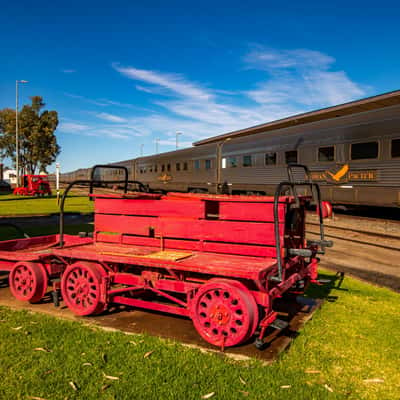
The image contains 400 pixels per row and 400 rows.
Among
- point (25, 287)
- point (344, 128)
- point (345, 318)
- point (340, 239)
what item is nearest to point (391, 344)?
point (345, 318)

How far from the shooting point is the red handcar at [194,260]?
3750mm

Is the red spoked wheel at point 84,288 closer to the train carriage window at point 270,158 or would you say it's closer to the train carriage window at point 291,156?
the train carriage window at point 291,156

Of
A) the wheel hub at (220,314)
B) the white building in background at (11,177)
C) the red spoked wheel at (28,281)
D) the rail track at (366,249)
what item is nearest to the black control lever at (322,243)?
the wheel hub at (220,314)

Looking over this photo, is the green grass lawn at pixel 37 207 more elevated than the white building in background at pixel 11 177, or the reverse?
the white building in background at pixel 11 177

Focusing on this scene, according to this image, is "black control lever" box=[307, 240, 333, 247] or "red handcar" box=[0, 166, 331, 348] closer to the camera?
"red handcar" box=[0, 166, 331, 348]

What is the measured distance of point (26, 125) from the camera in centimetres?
5956

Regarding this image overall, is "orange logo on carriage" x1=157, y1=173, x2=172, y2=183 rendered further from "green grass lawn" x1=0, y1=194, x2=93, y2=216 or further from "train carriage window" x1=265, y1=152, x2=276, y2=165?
"train carriage window" x1=265, y1=152, x2=276, y2=165

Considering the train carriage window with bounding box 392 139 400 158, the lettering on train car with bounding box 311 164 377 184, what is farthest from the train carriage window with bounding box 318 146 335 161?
the train carriage window with bounding box 392 139 400 158

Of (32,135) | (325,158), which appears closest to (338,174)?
(325,158)

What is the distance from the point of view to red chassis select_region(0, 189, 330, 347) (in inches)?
148

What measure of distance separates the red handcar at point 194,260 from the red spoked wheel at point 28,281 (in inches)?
0.6

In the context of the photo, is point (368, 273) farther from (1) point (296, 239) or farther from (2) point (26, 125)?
(2) point (26, 125)

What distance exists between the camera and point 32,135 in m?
59.3

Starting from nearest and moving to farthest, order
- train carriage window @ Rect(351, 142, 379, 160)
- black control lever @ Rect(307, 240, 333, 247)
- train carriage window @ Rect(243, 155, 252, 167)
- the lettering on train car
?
black control lever @ Rect(307, 240, 333, 247) < train carriage window @ Rect(351, 142, 379, 160) < the lettering on train car < train carriage window @ Rect(243, 155, 252, 167)
